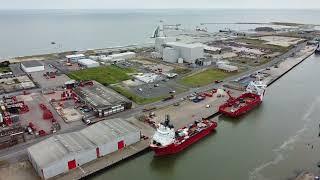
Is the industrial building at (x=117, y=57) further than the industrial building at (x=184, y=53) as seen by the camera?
Yes

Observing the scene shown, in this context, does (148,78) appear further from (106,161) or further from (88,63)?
(106,161)

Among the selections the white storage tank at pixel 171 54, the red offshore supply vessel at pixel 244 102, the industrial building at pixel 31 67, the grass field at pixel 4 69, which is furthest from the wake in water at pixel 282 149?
the grass field at pixel 4 69

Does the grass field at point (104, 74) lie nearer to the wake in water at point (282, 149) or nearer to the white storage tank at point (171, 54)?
the white storage tank at point (171, 54)

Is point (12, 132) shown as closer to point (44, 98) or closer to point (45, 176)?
point (45, 176)

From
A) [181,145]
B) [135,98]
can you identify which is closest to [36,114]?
[135,98]

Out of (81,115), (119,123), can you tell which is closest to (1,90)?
(81,115)

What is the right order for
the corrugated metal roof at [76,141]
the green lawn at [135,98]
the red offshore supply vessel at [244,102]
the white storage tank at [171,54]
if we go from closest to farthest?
the corrugated metal roof at [76,141]
the red offshore supply vessel at [244,102]
the green lawn at [135,98]
the white storage tank at [171,54]

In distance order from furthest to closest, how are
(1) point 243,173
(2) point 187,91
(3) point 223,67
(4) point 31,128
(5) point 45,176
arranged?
(3) point 223,67 < (2) point 187,91 < (4) point 31,128 < (1) point 243,173 < (5) point 45,176

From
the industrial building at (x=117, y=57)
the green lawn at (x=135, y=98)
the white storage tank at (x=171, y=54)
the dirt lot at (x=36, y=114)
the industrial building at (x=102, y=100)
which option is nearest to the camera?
the dirt lot at (x=36, y=114)
